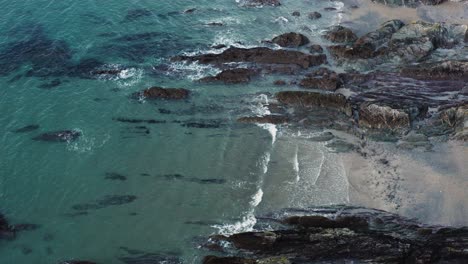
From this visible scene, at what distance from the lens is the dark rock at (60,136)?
37.1 meters

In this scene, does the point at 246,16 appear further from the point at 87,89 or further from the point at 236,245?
the point at 236,245

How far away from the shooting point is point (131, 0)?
5372 centimetres

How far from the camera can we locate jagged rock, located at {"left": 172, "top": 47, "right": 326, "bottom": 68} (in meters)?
43.7

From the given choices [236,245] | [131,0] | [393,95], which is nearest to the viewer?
[236,245]

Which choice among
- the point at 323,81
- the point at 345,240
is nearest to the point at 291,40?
the point at 323,81

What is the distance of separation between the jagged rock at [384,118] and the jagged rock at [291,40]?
10836mm

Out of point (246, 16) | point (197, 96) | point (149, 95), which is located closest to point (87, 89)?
point (149, 95)

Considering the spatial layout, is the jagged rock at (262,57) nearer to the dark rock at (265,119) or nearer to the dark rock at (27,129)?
the dark rock at (265,119)

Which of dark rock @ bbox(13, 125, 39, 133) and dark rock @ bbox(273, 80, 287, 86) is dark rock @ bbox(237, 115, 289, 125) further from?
dark rock @ bbox(13, 125, 39, 133)

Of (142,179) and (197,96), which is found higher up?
(197,96)

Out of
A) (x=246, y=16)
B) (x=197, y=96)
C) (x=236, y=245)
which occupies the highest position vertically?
(x=246, y=16)

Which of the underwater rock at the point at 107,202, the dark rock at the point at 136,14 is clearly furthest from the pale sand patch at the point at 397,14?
the underwater rock at the point at 107,202

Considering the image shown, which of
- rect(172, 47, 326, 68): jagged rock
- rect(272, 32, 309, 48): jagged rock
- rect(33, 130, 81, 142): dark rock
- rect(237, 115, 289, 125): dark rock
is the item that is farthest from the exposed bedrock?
rect(272, 32, 309, 48): jagged rock

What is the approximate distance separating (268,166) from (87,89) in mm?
16794
